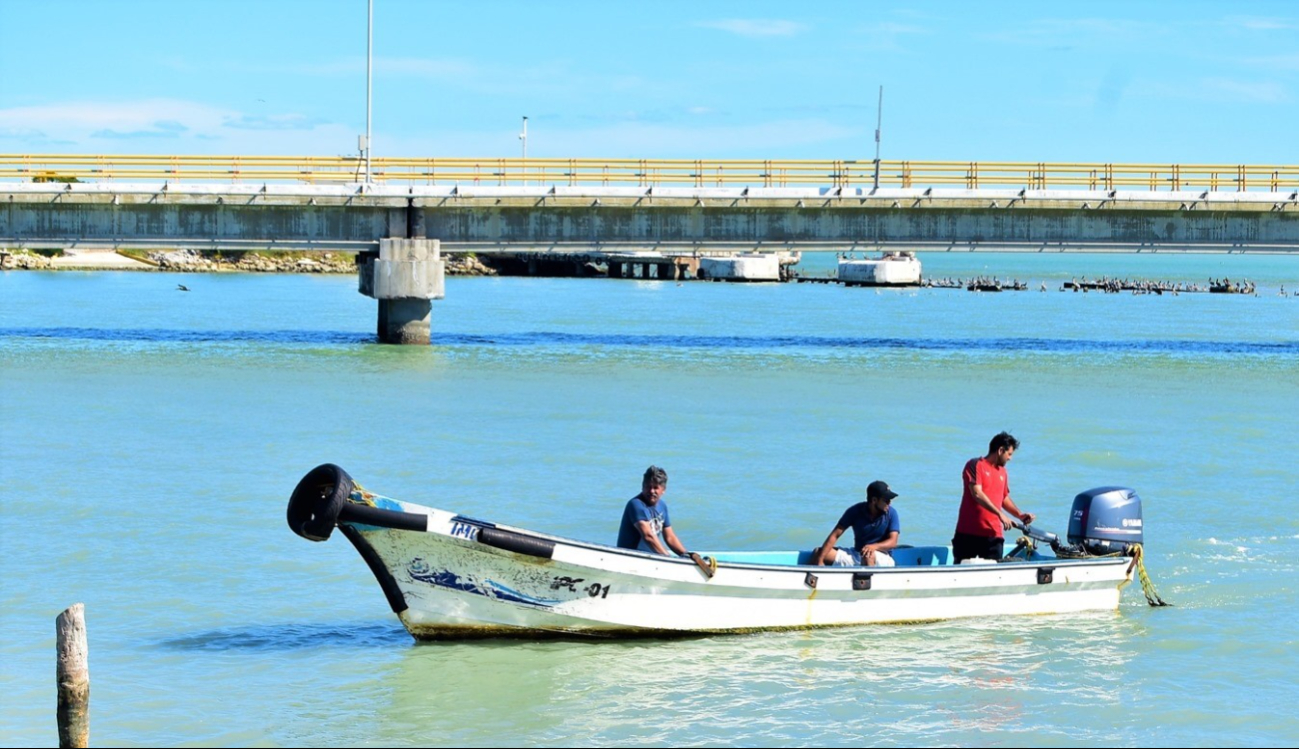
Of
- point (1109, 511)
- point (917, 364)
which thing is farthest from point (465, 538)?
point (917, 364)

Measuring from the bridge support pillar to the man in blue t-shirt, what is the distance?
36467mm

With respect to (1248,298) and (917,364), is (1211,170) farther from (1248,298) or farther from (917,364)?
(1248,298)

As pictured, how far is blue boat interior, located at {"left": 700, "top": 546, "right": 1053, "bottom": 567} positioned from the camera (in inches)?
630

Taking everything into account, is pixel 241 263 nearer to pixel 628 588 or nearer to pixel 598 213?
pixel 598 213

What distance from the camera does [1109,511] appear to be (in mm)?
16375

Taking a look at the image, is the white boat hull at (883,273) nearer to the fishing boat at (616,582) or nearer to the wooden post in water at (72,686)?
the fishing boat at (616,582)

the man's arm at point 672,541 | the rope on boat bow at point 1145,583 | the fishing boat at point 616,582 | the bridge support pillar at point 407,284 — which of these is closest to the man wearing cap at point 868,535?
the fishing boat at point 616,582

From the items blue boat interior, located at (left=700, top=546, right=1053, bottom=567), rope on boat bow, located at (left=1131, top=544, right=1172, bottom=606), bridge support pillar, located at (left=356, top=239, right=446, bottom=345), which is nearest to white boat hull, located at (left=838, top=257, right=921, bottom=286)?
bridge support pillar, located at (left=356, top=239, right=446, bottom=345)

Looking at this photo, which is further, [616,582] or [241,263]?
[241,263]

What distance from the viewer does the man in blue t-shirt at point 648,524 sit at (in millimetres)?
14555

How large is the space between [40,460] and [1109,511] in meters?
17.5

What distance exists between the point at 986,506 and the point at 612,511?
26.8ft

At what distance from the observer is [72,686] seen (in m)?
11.4

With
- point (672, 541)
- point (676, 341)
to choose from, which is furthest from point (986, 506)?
point (676, 341)
